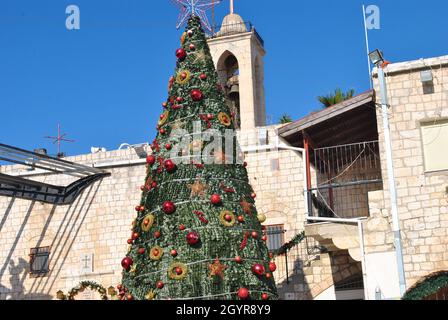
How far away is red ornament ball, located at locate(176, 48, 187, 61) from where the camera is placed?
9.33m

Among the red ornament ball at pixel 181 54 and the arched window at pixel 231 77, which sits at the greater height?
the arched window at pixel 231 77

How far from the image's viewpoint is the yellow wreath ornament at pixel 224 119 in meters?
8.78

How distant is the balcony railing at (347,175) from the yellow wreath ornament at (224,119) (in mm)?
6646

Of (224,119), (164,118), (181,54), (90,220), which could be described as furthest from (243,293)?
(90,220)

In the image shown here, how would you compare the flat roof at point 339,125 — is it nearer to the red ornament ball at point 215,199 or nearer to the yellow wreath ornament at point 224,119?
the yellow wreath ornament at point 224,119

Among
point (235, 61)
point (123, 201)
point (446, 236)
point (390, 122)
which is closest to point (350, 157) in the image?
point (390, 122)

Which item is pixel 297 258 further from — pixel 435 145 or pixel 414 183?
pixel 435 145

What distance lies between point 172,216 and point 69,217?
13180 millimetres

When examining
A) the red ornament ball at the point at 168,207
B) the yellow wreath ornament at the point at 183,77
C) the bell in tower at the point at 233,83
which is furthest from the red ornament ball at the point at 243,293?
the bell in tower at the point at 233,83

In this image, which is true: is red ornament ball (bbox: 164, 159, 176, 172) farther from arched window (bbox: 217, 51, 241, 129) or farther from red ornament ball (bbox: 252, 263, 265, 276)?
arched window (bbox: 217, 51, 241, 129)

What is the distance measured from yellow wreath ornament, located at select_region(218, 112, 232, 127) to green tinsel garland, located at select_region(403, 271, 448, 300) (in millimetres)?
5409

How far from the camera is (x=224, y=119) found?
884 centimetres

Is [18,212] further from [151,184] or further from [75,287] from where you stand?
[151,184]

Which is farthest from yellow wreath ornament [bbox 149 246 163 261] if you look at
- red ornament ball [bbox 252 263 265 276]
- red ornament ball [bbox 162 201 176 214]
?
red ornament ball [bbox 252 263 265 276]
